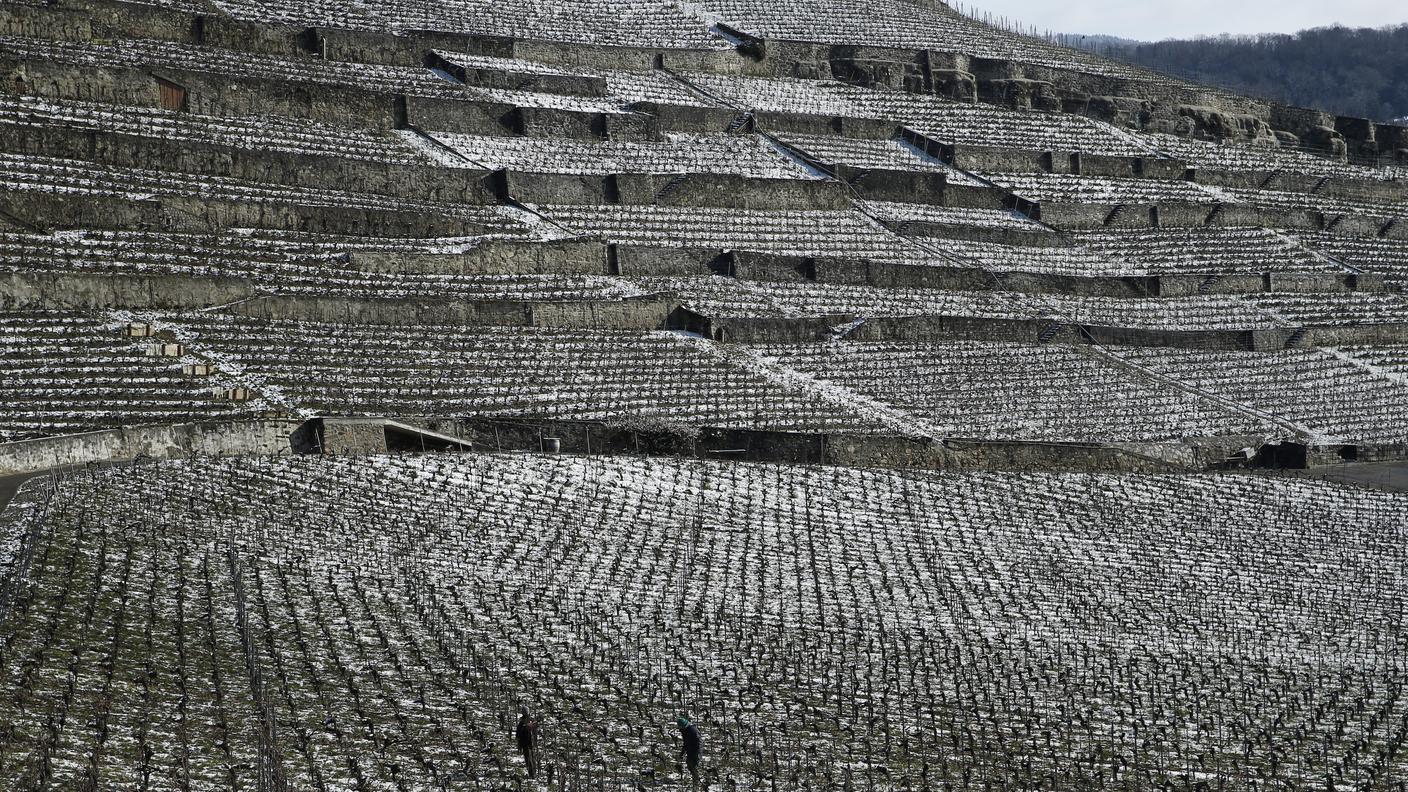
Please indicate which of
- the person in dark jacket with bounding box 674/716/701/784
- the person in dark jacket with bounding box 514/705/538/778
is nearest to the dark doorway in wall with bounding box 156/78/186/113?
the person in dark jacket with bounding box 514/705/538/778

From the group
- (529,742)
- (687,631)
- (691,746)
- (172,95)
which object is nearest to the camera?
(529,742)

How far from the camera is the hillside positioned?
59.1 feet

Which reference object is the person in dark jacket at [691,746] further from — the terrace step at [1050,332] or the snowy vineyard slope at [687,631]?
the terrace step at [1050,332]

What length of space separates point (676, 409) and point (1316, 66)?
114772mm

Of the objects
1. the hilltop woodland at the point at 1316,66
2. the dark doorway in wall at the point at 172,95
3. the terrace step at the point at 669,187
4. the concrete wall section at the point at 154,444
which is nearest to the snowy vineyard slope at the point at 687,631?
the concrete wall section at the point at 154,444

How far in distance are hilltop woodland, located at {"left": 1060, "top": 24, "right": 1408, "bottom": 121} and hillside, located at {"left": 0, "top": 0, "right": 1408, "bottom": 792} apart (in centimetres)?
6416

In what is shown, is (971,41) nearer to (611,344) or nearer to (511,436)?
(611,344)

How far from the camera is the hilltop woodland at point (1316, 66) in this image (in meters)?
128

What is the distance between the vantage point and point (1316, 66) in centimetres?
13575

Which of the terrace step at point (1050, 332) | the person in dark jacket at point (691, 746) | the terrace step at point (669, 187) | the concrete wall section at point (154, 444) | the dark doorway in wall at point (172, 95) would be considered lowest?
the concrete wall section at point (154, 444)

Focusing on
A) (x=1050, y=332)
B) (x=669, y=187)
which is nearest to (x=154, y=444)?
(x=669, y=187)

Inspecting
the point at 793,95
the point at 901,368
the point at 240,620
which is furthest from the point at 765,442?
the point at 793,95

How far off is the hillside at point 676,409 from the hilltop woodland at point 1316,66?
64.2 meters

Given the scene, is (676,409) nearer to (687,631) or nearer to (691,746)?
(687,631)
